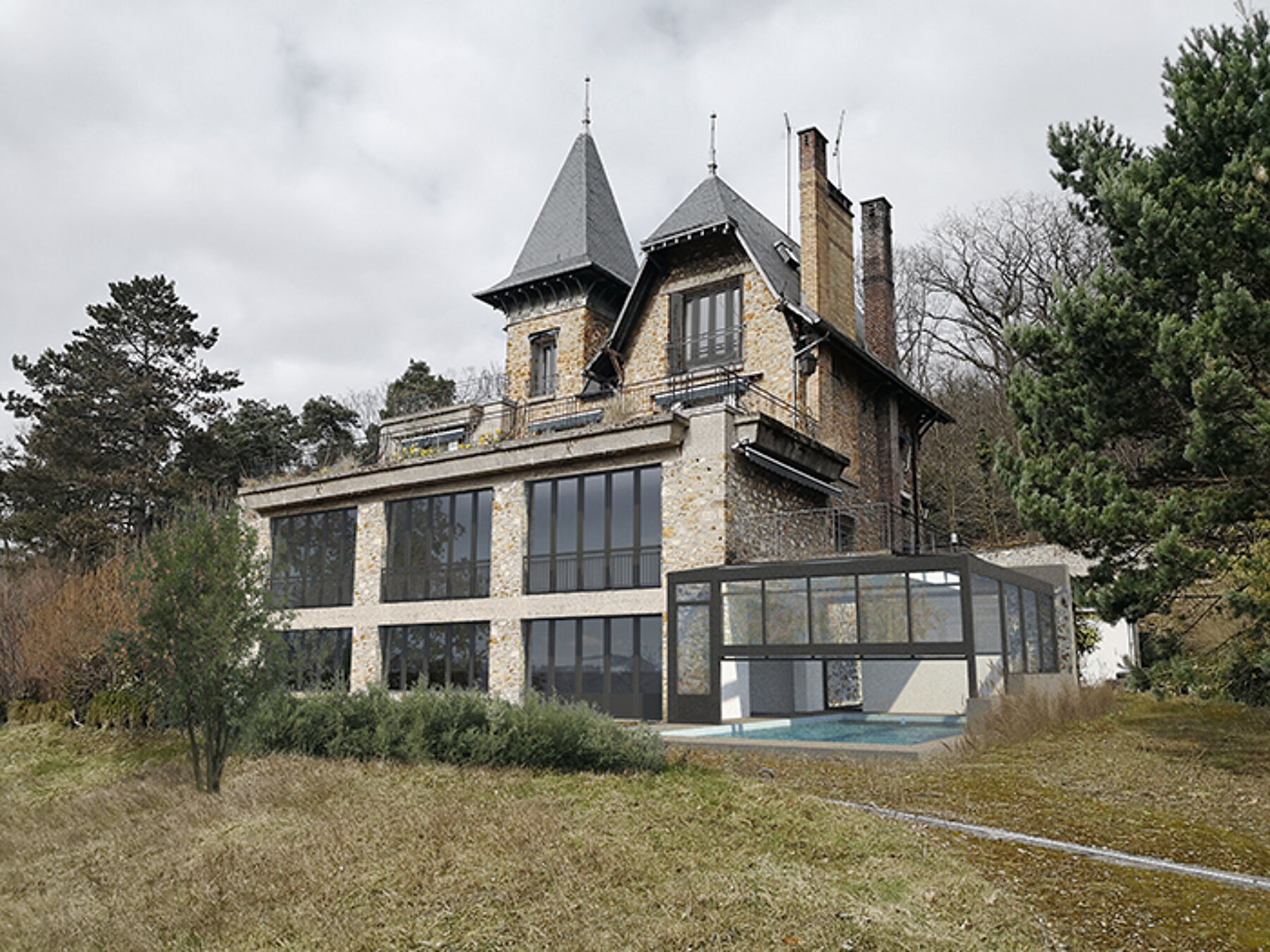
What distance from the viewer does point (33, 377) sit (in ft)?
125

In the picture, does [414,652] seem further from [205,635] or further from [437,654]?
[205,635]

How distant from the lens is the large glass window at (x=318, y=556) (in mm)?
23531

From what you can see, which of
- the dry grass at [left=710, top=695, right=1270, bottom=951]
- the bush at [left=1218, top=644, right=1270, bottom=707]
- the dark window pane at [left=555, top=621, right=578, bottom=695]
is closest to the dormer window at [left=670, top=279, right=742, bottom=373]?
the dark window pane at [left=555, top=621, right=578, bottom=695]

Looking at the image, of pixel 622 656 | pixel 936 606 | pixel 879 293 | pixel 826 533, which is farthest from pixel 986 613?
pixel 879 293

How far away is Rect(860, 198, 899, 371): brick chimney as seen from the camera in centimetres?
2477

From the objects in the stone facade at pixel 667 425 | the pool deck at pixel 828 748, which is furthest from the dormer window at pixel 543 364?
the pool deck at pixel 828 748

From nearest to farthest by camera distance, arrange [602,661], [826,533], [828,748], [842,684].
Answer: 1. [828,748]
2. [602,661]
3. [842,684]
4. [826,533]

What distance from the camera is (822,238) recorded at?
21875 mm

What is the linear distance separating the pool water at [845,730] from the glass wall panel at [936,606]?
1479 millimetres

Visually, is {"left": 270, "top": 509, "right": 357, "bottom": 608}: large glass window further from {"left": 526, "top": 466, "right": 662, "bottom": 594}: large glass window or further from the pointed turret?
the pointed turret

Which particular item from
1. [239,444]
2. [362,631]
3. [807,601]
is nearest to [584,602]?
[807,601]

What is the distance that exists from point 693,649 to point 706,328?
8.79 metres

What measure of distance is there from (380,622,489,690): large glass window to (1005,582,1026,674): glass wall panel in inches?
417

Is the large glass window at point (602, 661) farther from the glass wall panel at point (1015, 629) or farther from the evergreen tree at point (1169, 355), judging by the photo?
the evergreen tree at point (1169, 355)
